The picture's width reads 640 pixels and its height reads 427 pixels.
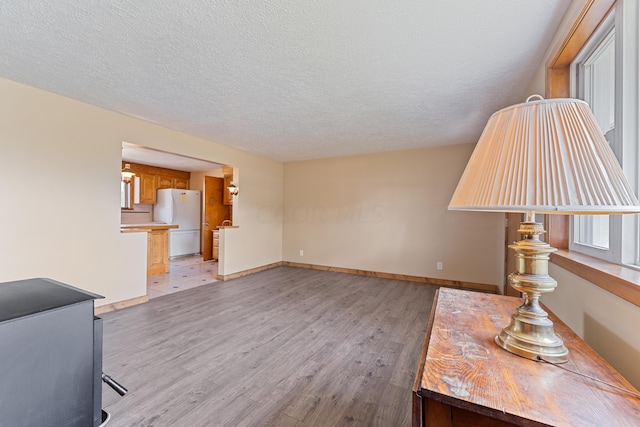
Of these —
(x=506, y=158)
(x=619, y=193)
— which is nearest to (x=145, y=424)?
(x=506, y=158)

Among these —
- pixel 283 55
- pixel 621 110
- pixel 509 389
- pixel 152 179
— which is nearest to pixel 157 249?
pixel 152 179

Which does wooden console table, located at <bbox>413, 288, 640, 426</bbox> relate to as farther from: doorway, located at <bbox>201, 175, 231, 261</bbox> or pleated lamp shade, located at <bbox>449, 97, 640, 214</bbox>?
doorway, located at <bbox>201, 175, 231, 261</bbox>

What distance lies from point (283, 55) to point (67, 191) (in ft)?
8.82

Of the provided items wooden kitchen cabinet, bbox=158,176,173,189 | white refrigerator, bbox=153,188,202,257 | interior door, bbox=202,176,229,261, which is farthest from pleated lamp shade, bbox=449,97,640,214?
wooden kitchen cabinet, bbox=158,176,173,189

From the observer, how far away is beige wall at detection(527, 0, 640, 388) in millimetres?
792

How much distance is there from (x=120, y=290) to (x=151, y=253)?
6.25ft

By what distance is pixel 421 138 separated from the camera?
3.99 meters

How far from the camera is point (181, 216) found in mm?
6570

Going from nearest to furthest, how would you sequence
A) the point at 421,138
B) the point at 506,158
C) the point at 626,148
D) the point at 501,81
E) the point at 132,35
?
the point at 506,158, the point at 626,148, the point at 132,35, the point at 501,81, the point at 421,138

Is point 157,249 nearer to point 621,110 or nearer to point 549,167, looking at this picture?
point 549,167

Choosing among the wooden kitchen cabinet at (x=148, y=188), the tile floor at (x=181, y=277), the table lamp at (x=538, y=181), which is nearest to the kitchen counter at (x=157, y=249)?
the tile floor at (x=181, y=277)

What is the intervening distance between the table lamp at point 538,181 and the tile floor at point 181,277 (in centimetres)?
412

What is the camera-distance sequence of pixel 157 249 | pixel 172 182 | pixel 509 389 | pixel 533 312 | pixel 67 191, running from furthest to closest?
1. pixel 172 182
2. pixel 157 249
3. pixel 67 191
4. pixel 533 312
5. pixel 509 389

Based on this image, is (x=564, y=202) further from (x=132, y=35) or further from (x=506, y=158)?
(x=132, y=35)
